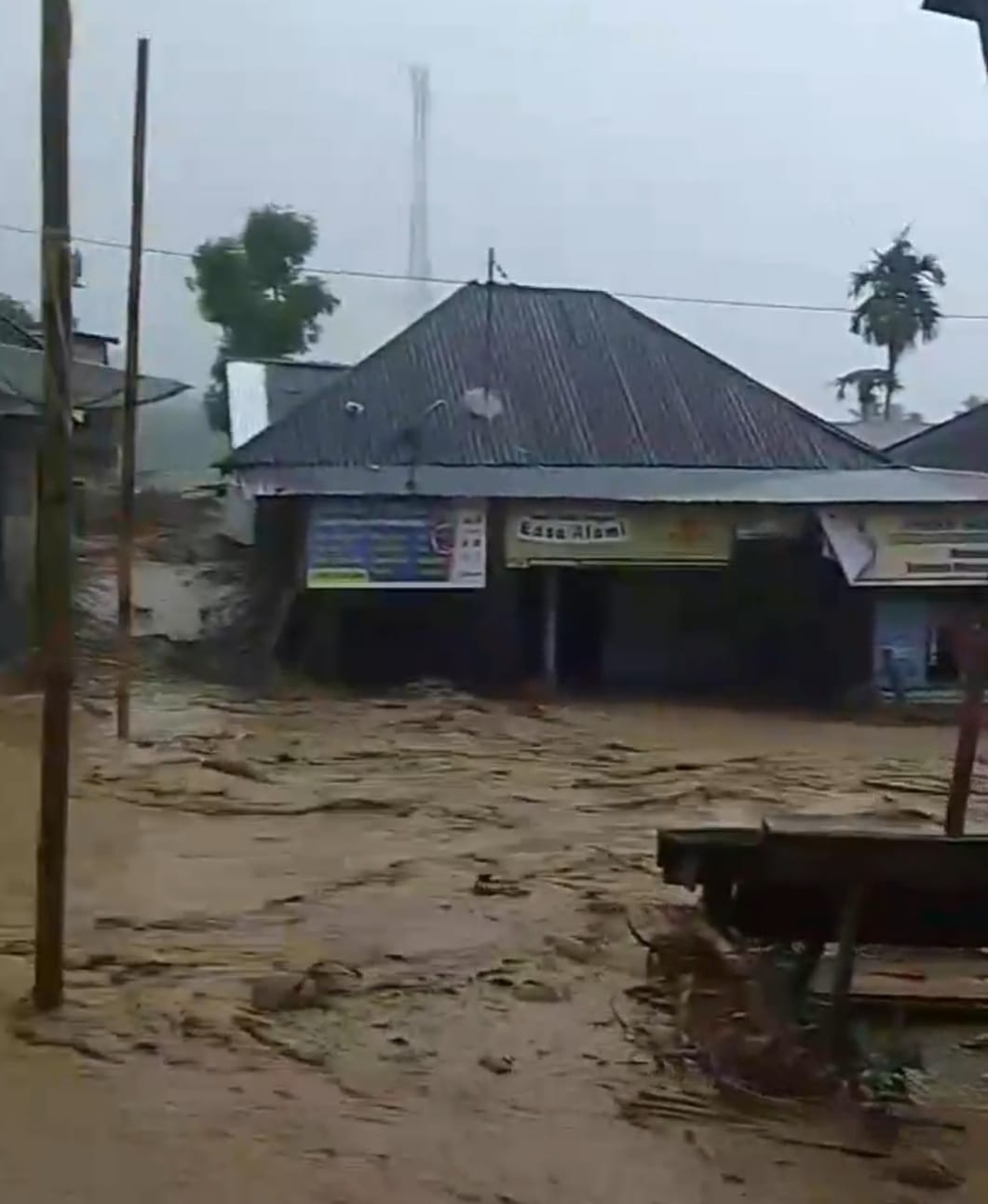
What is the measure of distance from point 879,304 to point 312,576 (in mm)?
22865

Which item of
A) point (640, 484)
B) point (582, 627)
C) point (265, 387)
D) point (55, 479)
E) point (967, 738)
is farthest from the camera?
point (265, 387)

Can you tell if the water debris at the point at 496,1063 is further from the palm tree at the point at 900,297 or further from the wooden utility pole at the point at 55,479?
the palm tree at the point at 900,297

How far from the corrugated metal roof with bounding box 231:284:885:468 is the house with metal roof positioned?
0.04 metres

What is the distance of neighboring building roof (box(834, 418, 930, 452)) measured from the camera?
34.4 metres

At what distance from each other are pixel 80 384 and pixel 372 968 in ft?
39.2

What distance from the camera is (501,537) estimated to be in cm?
1966

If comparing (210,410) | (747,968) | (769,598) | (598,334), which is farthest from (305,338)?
(747,968)

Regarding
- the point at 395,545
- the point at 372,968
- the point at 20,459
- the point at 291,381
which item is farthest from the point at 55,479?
the point at 291,381

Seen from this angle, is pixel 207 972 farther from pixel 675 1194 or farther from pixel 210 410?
pixel 210 410

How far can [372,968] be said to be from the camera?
7.68 m

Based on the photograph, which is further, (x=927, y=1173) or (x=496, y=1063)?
Result: (x=496, y=1063)

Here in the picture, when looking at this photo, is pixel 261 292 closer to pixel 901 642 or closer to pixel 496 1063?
pixel 901 642

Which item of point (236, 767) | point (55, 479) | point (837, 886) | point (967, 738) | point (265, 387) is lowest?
point (236, 767)

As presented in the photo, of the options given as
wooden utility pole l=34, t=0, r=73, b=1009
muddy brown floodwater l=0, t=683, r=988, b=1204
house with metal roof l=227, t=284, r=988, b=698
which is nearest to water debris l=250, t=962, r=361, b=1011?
muddy brown floodwater l=0, t=683, r=988, b=1204
